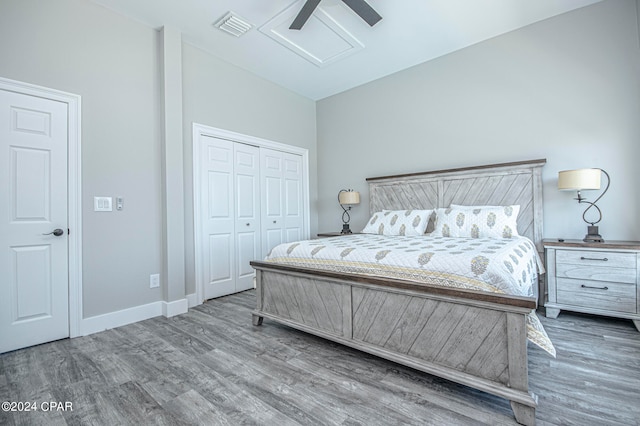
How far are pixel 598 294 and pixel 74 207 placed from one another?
4.72 meters

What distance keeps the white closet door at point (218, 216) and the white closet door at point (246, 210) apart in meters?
0.09

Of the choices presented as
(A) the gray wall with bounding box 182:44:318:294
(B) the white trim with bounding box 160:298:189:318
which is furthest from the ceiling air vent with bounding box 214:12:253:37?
(B) the white trim with bounding box 160:298:189:318

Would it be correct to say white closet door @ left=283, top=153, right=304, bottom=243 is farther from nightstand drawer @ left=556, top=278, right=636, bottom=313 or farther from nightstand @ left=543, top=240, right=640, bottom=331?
nightstand drawer @ left=556, top=278, right=636, bottom=313

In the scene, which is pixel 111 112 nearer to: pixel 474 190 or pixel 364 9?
pixel 364 9

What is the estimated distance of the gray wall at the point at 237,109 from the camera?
339 centimetres

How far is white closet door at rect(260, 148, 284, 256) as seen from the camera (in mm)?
4349

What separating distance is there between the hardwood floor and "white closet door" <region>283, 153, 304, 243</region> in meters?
2.37

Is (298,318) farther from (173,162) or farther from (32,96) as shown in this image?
(32,96)

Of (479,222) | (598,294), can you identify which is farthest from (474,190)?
(598,294)

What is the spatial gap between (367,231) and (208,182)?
83.7 inches

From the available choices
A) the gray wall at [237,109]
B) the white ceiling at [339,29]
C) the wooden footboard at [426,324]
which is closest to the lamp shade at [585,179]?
the white ceiling at [339,29]

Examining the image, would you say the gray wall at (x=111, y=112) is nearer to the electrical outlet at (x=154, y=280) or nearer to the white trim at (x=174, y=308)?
the electrical outlet at (x=154, y=280)

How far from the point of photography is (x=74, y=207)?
257 centimetres

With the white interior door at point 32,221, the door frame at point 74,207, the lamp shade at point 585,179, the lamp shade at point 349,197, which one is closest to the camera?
the white interior door at point 32,221
